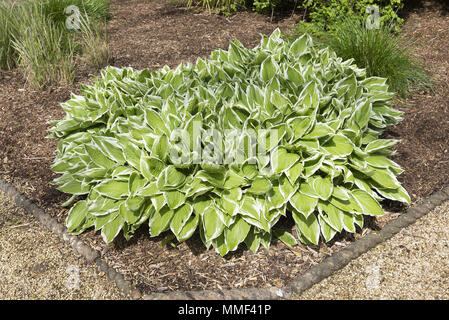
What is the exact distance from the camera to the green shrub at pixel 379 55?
477cm

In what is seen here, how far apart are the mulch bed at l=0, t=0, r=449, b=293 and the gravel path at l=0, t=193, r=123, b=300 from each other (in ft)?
0.59

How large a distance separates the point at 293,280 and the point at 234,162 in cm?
89

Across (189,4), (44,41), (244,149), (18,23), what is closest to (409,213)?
(244,149)

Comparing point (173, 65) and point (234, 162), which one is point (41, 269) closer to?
point (234, 162)

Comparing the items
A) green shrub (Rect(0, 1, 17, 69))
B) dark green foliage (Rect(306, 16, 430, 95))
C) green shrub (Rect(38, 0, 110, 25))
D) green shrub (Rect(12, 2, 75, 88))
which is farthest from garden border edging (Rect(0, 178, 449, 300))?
green shrub (Rect(38, 0, 110, 25))

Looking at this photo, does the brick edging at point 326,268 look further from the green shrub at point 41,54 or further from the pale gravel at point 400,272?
the green shrub at point 41,54

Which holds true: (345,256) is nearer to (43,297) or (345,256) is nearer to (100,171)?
(100,171)

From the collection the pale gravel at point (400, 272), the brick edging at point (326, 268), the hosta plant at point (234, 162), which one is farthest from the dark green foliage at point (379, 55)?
the pale gravel at point (400, 272)

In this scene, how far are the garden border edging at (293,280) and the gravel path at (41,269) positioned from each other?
6 centimetres

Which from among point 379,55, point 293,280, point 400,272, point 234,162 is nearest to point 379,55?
point 379,55

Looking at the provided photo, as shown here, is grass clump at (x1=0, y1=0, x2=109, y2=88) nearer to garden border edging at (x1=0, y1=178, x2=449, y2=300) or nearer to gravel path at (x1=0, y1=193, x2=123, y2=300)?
garden border edging at (x1=0, y1=178, x2=449, y2=300)

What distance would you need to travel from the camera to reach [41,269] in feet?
10.1

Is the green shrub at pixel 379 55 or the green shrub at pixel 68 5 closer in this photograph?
the green shrub at pixel 379 55

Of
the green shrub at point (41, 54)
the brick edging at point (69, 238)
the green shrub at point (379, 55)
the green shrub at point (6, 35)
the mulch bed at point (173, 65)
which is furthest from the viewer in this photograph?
the green shrub at point (6, 35)
